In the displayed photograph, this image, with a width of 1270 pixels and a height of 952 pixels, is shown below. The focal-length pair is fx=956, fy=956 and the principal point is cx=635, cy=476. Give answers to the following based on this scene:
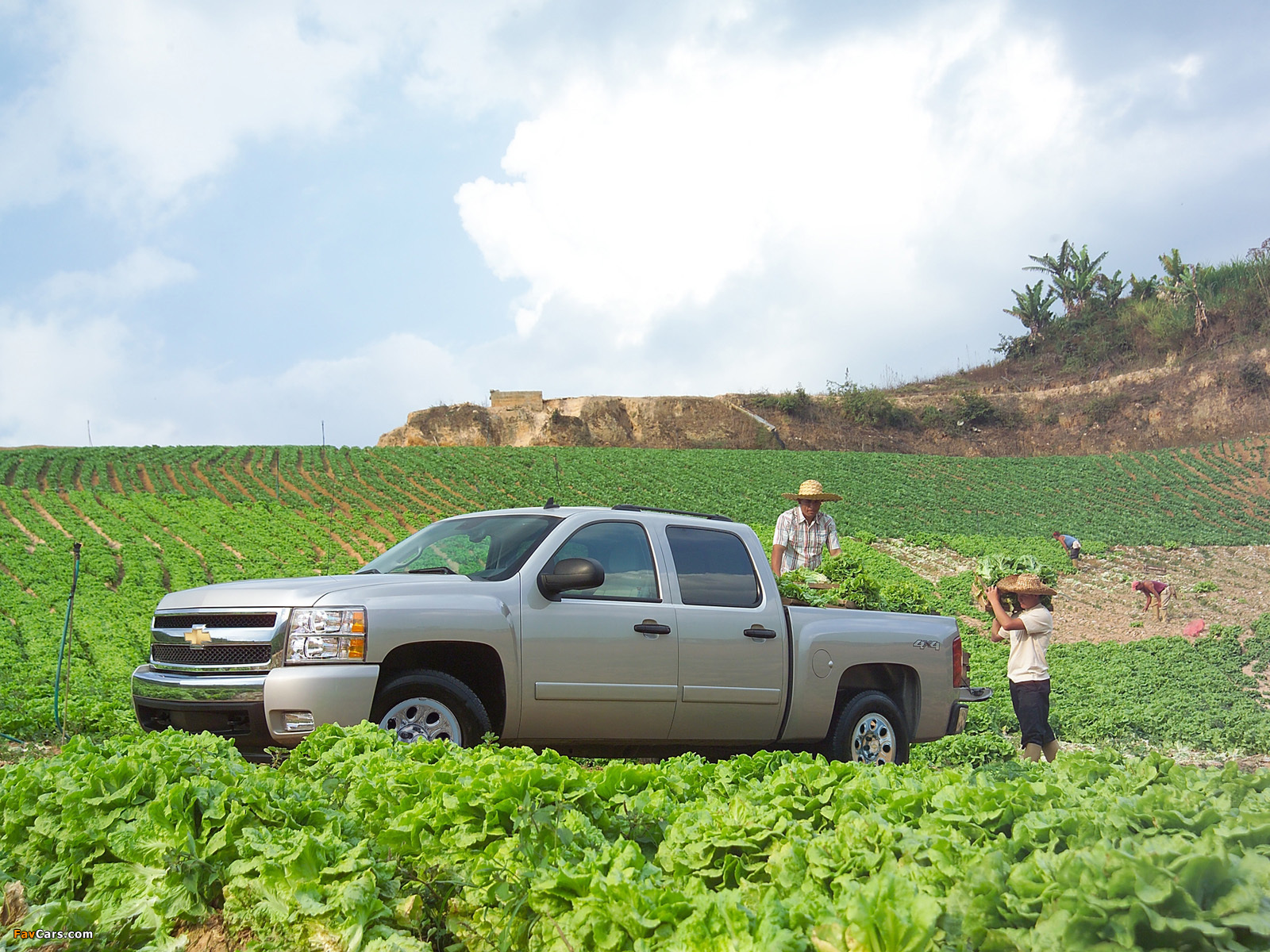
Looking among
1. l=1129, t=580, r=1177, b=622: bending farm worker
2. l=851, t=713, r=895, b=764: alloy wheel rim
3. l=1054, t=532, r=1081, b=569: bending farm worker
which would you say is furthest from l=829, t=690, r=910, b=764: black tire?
l=1054, t=532, r=1081, b=569: bending farm worker

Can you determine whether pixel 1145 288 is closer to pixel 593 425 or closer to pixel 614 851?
pixel 593 425

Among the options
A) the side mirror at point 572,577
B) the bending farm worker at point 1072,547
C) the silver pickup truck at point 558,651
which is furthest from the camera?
the bending farm worker at point 1072,547

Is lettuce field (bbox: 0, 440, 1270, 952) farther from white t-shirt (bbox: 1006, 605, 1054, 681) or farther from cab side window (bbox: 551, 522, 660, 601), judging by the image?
white t-shirt (bbox: 1006, 605, 1054, 681)

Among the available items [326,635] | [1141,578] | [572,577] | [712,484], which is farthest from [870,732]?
[712,484]

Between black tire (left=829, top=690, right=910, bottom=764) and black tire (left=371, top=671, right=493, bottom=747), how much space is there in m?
2.73

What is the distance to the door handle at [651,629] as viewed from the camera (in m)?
6.16

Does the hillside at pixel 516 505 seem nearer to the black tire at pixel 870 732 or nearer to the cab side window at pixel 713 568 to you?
the cab side window at pixel 713 568

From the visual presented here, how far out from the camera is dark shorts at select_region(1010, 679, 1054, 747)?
749 centimetres

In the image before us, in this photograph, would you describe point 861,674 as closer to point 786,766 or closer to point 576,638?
point 576,638

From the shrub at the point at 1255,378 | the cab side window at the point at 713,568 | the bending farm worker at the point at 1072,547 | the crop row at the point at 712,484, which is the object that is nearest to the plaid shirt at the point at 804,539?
the cab side window at the point at 713,568

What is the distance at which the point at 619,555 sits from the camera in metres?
6.50

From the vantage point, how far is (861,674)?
7277 millimetres

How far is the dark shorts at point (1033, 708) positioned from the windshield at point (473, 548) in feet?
13.1

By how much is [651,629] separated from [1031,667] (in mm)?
3303
